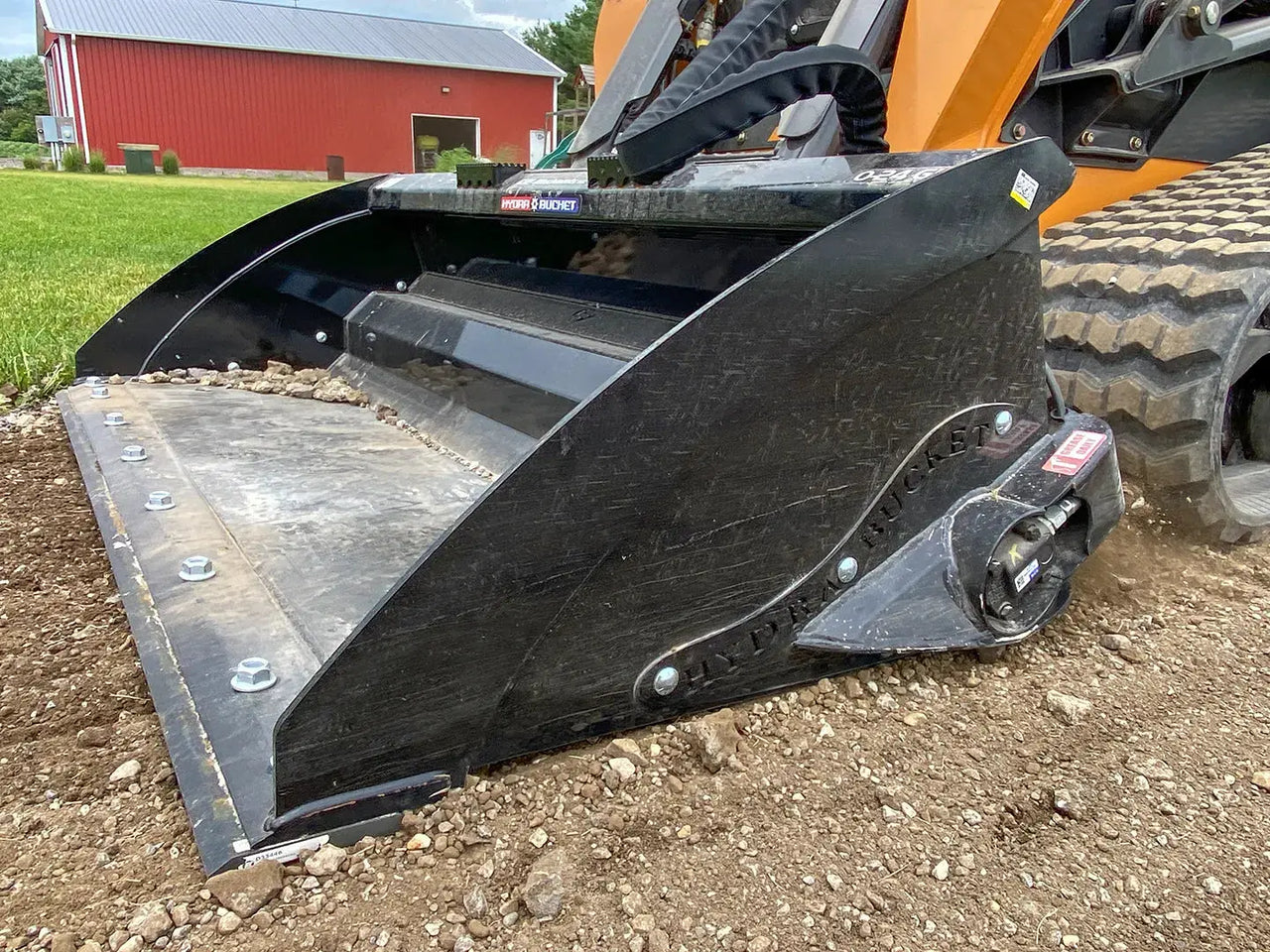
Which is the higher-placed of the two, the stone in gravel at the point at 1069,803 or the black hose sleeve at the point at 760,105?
the black hose sleeve at the point at 760,105

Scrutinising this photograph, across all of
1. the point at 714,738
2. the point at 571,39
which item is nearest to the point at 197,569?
the point at 714,738

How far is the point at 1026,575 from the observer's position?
183 cm

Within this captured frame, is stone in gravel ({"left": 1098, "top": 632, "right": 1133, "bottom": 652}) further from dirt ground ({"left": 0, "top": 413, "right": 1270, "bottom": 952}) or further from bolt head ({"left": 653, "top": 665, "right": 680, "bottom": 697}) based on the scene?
bolt head ({"left": 653, "top": 665, "right": 680, "bottom": 697})

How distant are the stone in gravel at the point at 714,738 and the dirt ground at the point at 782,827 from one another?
0.06 ft

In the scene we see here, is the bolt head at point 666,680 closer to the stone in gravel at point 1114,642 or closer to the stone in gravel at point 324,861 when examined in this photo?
the stone in gravel at point 324,861

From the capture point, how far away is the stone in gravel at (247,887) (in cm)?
124

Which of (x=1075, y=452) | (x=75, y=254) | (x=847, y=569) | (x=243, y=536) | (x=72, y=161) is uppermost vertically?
(x=1075, y=452)

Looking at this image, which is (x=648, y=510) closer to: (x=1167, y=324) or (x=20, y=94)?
(x=1167, y=324)

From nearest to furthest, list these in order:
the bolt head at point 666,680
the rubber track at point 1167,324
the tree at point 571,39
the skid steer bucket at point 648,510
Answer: the skid steer bucket at point 648,510
the bolt head at point 666,680
the rubber track at point 1167,324
the tree at point 571,39

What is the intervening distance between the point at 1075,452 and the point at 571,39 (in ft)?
170

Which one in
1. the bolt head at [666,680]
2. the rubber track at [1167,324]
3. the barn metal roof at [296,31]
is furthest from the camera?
the barn metal roof at [296,31]

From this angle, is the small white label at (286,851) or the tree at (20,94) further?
the tree at (20,94)

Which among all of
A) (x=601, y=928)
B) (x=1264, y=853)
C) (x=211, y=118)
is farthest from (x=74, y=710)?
(x=211, y=118)

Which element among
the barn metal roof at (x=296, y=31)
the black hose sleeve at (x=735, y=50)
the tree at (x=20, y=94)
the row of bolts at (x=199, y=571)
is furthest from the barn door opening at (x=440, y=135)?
the black hose sleeve at (x=735, y=50)
